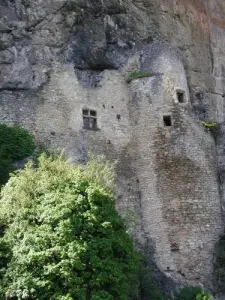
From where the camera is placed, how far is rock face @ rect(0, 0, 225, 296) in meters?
21.1

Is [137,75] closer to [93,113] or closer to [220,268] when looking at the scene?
[93,113]

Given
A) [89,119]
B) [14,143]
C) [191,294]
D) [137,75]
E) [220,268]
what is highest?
[137,75]

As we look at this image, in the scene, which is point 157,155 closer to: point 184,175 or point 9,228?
point 184,175

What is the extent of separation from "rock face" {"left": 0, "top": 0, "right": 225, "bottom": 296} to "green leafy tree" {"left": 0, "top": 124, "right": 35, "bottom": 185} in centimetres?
57

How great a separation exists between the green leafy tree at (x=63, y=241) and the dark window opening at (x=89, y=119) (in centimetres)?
599

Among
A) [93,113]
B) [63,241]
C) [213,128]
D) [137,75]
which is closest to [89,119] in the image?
[93,113]

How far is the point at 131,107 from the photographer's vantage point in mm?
23422

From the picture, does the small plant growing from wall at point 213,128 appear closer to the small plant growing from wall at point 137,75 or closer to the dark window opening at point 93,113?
the small plant growing from wall at point 137,75

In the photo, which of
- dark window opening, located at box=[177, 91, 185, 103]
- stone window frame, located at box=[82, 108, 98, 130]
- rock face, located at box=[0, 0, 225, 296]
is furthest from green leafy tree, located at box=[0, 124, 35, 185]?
dark window opening, located at box=[177, 91, 185, 103]

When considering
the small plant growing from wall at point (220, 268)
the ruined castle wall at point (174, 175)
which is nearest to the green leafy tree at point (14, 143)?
the ruined castle wall at point (174, 175)

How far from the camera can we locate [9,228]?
15.7 m

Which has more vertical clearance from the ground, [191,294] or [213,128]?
[213,128]

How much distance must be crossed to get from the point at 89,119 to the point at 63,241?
859 centimetres

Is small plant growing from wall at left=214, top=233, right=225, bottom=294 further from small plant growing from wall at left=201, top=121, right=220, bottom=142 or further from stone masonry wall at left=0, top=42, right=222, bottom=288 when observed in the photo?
small plant growing from wall at left=201, top=121, right=220, bottom=142
